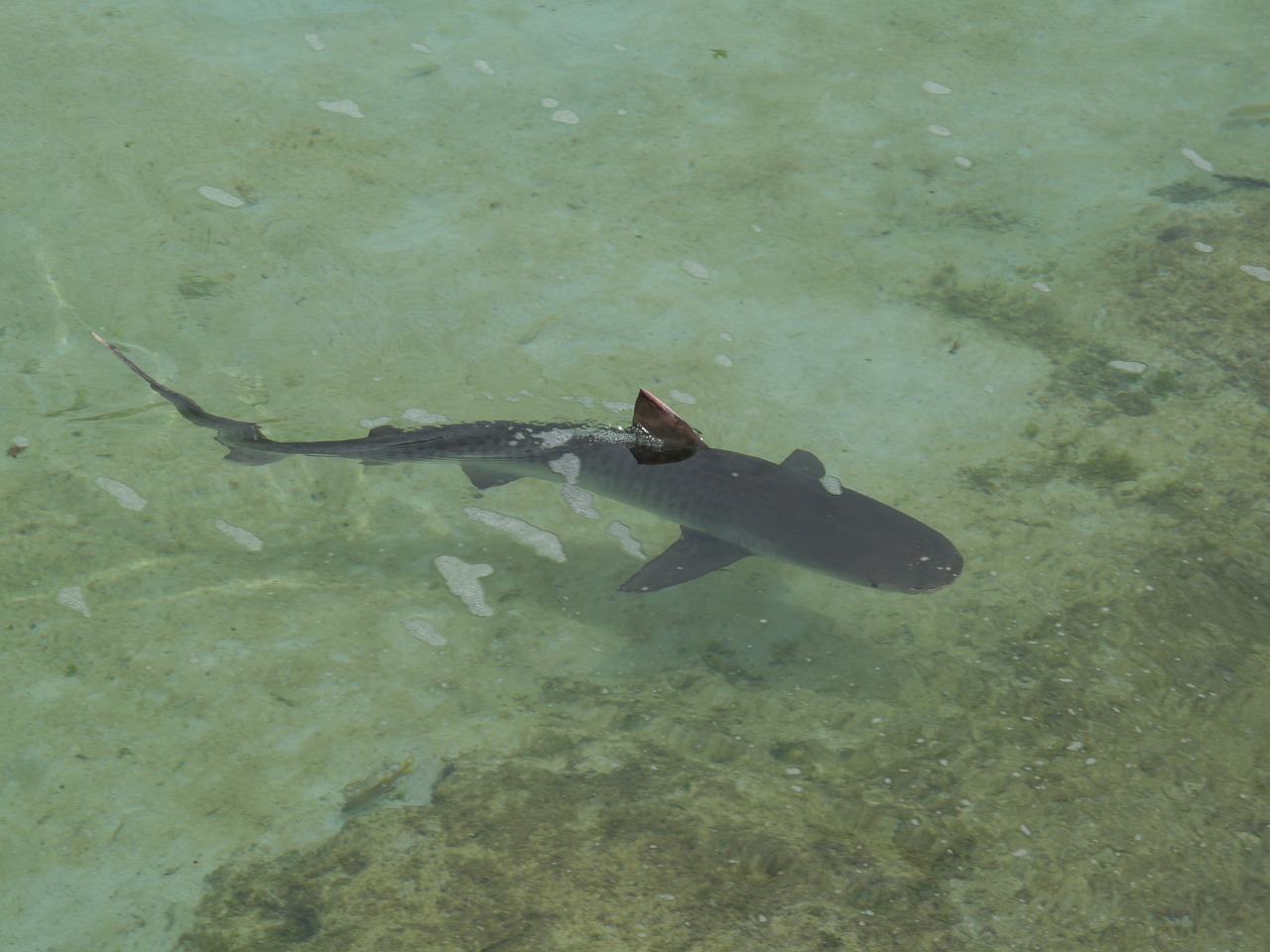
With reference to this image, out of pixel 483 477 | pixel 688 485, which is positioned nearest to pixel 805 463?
pixel 688 485

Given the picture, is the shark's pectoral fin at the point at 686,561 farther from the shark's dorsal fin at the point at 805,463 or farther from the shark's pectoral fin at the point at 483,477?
the shark's pectoral fin at the point at 483,477

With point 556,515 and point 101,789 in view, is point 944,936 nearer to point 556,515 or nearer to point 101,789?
point 556,515

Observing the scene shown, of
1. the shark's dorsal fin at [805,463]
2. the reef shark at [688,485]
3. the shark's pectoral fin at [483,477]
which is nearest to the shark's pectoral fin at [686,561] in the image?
the reef shark at [688,485]

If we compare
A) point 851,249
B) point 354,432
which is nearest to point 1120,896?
point 354,432

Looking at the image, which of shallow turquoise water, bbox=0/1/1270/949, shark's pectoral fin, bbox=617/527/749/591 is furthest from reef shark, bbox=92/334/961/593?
shallow turquoise water, bbox=0/1/1270/949

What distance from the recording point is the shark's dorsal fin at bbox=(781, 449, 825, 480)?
468 cm

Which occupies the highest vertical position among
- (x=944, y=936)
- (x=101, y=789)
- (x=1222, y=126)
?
(x=1222, y=126)

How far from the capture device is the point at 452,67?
7.74 metres

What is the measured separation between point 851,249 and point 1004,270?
0.91m

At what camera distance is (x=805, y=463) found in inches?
186

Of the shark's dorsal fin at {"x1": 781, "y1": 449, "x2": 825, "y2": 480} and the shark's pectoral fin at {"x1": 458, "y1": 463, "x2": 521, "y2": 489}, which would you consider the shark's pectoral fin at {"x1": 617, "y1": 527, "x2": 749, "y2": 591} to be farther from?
the shark's pectoral fin at {"x1": 458, "y1": 463, "x2": 521, "y2": 489}

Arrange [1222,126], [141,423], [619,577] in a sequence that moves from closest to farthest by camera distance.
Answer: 1. [619,577]
2. [141,423]
3. [1222,126]

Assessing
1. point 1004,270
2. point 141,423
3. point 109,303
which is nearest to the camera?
point 141,423

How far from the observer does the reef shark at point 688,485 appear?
4.02 meters
